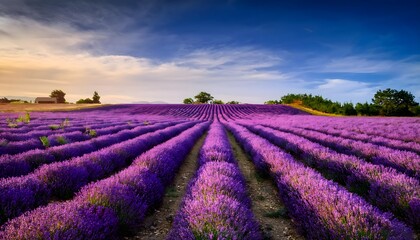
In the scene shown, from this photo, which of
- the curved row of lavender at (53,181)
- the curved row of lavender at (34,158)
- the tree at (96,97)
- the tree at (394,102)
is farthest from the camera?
the tree at (96,97)

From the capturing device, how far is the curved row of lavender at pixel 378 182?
3.07 m

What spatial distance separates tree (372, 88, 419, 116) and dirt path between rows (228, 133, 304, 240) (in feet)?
154

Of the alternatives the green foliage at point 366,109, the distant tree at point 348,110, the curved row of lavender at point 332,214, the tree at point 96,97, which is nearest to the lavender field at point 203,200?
the curved row of lavender at point 332,214

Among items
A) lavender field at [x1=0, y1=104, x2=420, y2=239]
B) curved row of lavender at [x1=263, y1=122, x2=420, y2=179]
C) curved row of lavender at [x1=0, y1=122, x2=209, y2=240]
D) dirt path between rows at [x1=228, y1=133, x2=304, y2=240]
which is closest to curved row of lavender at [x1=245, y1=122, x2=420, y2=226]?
lavender field at [x1=0, y1=104, x2=420, y2=239]

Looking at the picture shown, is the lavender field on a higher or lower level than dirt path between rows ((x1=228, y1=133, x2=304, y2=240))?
higher

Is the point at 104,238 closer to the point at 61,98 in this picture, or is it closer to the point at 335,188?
the point at 335,188

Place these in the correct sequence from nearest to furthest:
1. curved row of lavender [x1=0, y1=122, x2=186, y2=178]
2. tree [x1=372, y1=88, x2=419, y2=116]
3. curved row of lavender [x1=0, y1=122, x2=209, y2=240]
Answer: curved row of lavender [x1=0, y1=122, x2=209, y2=240] → curved row of lavender [x1=0, y1=122, x2=186, y2=178] → tree [x1=372, y1=88, x2=419, y2=116]

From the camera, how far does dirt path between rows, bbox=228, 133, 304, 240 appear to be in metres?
3.13

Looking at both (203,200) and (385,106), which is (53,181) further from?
(385,106)

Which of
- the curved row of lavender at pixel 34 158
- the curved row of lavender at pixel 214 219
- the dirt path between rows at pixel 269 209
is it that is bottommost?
the dirt path between rows at pixel 269 209

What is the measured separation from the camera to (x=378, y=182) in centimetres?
362

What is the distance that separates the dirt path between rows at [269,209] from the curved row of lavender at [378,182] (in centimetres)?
A: 127

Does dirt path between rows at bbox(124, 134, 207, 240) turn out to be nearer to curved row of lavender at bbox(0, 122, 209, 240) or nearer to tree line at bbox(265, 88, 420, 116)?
curved row of lavender at bbox(0, 122, 209, 240)

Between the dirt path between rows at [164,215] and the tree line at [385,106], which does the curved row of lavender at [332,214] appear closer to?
the dirt path between rows at [164,215]
